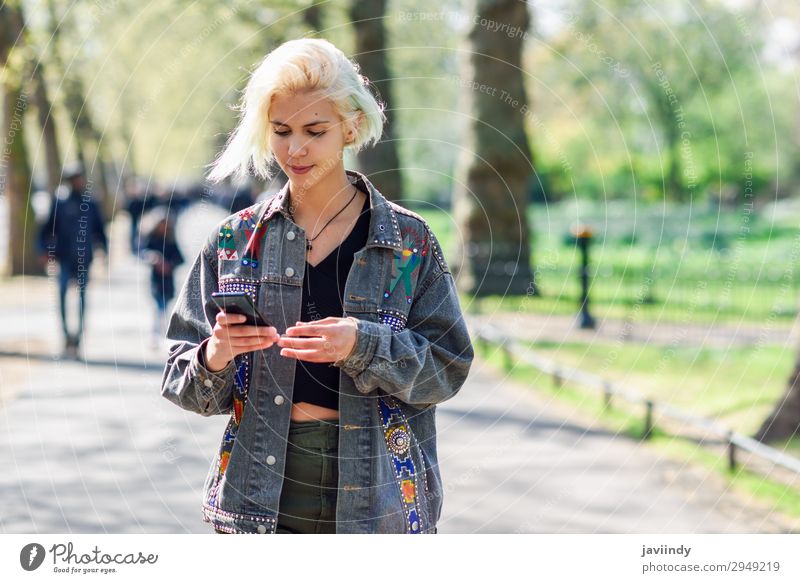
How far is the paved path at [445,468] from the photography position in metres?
6.65

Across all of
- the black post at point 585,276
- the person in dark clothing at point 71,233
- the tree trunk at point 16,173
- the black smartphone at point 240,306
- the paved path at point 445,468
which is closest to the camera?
the black smartphone at point 240,306

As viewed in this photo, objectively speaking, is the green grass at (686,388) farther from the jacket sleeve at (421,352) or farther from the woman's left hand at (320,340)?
the woman's left hand at (320,340)

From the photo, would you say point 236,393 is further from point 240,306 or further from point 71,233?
point 71,233

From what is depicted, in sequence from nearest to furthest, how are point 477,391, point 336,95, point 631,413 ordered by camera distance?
point 336,95 → point 631,413 → point 477,391

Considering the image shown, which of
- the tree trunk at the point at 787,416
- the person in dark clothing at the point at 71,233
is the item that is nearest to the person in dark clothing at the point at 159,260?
the person in dark clothing at the point at 71,233

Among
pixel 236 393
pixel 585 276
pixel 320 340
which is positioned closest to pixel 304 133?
pixel 320 340

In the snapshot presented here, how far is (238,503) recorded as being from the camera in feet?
9.73

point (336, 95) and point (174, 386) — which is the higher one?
point (336, 95)

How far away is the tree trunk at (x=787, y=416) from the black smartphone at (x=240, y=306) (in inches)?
232

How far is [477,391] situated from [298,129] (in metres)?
8.27

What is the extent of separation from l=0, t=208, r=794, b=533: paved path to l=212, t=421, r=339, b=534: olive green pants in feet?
11.5
